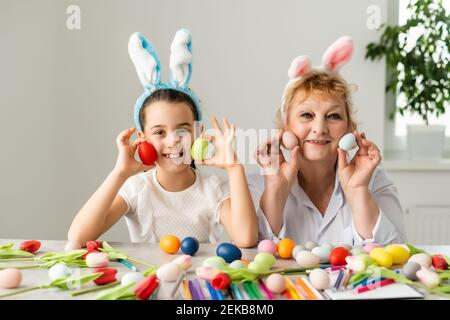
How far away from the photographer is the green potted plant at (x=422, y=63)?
8.79 ft

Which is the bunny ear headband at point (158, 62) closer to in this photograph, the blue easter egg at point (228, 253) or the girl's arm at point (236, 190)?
the girl's arm at point (236, 190)

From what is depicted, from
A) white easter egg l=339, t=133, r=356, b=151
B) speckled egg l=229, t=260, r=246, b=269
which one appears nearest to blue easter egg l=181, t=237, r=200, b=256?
speckled egg l=229, t=260, r=246, b=269

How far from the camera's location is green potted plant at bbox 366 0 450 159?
2.68 meters

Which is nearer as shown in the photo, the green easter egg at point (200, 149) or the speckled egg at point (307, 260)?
the speckled egg at point (307, 260)

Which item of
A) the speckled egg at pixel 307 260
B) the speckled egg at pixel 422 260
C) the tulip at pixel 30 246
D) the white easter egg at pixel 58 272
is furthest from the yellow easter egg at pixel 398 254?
the tulip at pixel 30 246

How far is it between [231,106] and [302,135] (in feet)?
4.31

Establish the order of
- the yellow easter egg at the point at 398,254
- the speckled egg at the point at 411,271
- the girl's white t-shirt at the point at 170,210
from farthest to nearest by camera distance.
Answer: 1. the girl's white t-shirt at the point at 170,210
2. the yellow easter egg at the point at 398,254
3. the speckled egg at the point at 411,271

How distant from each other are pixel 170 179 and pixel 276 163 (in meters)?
0.29

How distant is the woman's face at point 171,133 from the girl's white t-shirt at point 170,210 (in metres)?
0.09

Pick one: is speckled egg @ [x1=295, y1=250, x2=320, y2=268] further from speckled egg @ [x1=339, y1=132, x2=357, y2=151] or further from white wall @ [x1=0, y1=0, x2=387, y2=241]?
white wall @ [x1=0, y1=0, x2=387, y2=241]

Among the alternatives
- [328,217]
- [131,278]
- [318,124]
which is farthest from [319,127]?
[131,278]

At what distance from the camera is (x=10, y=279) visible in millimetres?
893

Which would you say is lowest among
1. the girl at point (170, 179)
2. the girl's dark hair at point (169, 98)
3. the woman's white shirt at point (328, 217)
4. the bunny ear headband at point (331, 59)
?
the woman's white shirt at point (328, 217)
